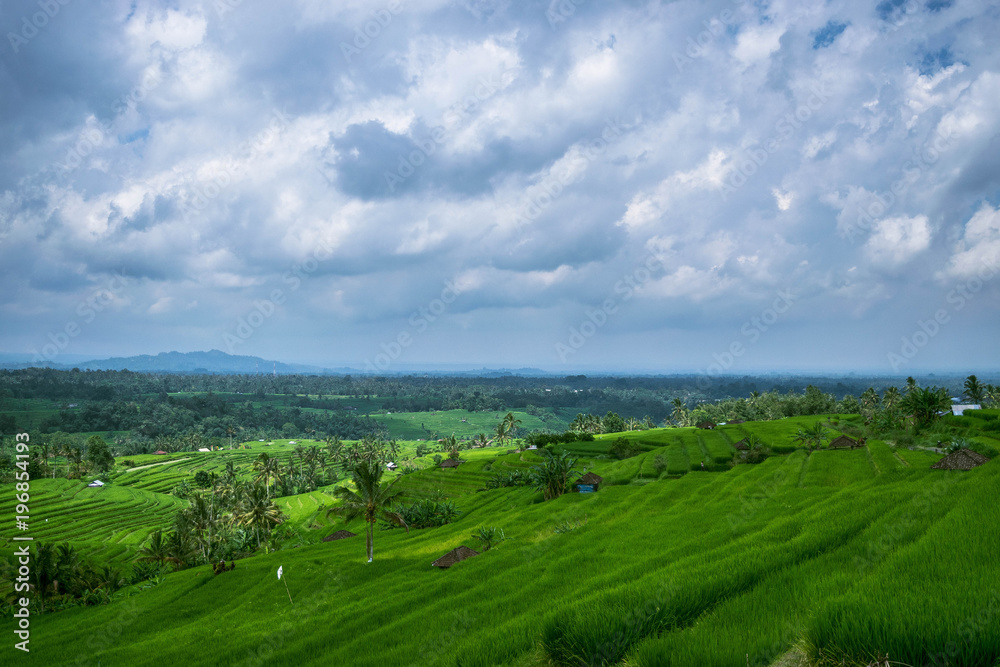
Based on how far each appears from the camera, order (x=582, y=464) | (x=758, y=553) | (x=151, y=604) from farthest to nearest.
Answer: (x=582, y=464), (x=151, y=604), (x=758, y=553)

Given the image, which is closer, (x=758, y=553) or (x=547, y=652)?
(x=547, y=652)

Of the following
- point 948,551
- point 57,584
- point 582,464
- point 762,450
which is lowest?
point 57,584

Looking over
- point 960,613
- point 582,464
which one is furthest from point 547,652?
point 582,464

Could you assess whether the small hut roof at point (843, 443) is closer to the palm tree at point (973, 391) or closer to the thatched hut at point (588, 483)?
the thatched hut at point (588, 483)

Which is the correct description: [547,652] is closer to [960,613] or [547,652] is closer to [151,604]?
[960,613]

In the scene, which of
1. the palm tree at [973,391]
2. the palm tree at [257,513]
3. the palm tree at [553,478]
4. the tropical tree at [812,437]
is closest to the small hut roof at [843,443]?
the tropical tree at [812,437]

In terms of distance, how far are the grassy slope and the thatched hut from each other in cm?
2828

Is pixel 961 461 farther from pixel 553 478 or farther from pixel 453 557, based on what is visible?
pixel 453 557

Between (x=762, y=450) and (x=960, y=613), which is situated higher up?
(x=960, y=613)

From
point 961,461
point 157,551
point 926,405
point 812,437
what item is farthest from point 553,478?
point 926,405

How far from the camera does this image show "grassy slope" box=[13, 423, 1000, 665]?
640 cm

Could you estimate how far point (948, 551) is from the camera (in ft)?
30.7

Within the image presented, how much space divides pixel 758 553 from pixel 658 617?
516cm

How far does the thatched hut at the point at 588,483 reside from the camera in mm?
66688
